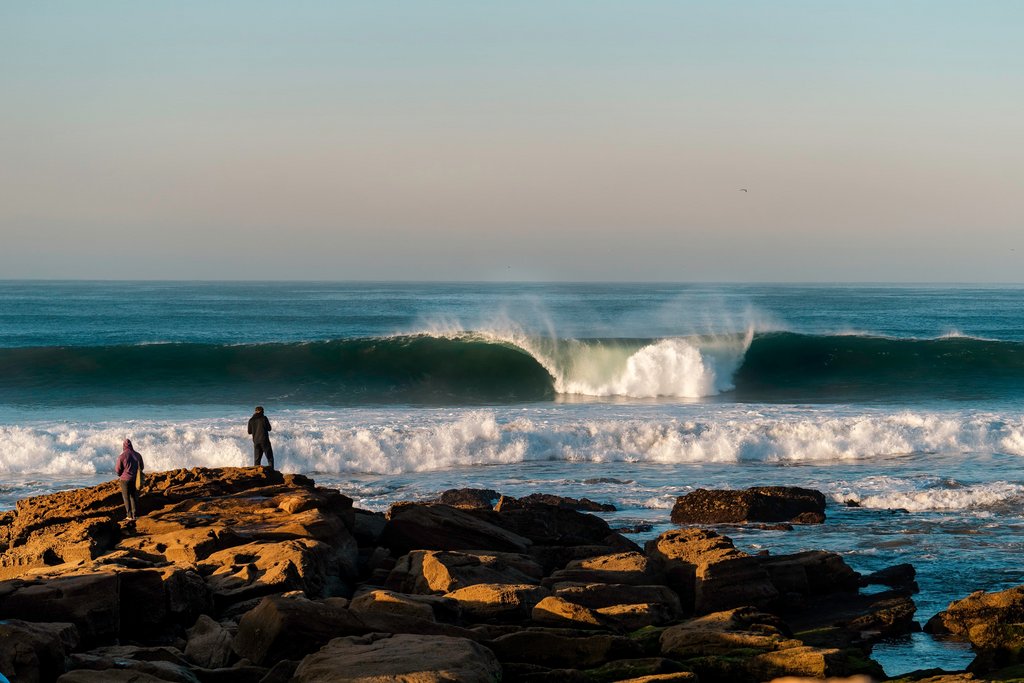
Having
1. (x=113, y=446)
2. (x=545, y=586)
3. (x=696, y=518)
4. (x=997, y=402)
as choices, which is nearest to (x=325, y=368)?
(x=113, y=446)

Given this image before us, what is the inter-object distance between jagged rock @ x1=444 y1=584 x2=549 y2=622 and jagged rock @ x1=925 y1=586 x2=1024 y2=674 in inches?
121

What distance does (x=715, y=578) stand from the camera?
9219 mm

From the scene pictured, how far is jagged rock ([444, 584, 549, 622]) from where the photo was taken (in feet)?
27.2

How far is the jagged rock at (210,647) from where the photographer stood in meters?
7.13

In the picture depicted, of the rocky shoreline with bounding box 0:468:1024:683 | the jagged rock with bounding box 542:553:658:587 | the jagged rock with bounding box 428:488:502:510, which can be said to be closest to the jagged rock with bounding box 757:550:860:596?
the rocky shoreline with bounding box 0:468:1024:683

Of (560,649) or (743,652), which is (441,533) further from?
(743,652)

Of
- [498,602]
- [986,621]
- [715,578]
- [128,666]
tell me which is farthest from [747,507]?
[128,666]

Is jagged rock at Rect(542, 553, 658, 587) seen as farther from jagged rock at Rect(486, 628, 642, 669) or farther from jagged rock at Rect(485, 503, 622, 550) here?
jagged rock at Rect(486, 628, 642, 669)

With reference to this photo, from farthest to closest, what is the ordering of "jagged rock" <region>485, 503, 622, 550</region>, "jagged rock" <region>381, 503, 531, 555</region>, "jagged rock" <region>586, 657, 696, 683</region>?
1. "jagged rock" <region>485, 503, 622, 550</region>
2. "jagged rock" <region>381, 503, 531, 555</region>
3. "jagged rock" <region>586, 657, 696, 683</region>

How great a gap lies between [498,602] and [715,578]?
6.39 ft

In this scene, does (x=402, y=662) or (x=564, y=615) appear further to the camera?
(x=564, y=615)

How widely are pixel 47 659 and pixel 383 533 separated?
14.6ft

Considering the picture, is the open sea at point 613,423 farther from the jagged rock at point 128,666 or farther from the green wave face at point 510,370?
the jagged rock at point 128,666

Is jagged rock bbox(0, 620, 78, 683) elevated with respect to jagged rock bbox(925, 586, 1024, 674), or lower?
elevated
